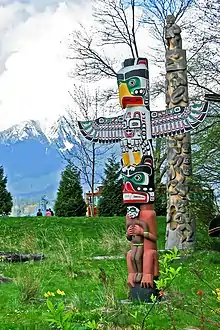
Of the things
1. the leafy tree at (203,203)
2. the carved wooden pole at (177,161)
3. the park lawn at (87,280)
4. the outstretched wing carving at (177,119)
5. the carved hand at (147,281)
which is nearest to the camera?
the park lawn at (87,280)

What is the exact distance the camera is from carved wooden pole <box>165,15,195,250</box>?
14.6 metres

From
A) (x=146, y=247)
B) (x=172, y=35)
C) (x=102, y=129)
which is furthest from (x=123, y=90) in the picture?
(x=172, y=35)

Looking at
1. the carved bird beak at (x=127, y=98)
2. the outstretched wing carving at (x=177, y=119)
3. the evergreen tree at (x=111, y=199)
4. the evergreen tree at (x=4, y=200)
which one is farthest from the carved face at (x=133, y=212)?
the evergreen tree at (x=4, y=200)

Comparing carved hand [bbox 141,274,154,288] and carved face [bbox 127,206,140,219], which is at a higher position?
carved face [bbox 127,206,140,219]

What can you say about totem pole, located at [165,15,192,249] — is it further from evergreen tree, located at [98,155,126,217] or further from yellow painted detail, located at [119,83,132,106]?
evergreen tree, located at [98,155,126,217]

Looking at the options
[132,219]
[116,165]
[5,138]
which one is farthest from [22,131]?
[132,219]

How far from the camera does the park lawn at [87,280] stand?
5.90 metres

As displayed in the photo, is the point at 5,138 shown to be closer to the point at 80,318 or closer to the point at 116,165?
the point at 116,165

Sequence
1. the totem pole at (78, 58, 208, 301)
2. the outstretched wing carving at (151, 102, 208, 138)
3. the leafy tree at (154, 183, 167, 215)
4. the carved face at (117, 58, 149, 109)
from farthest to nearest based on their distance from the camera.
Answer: the leafy tree at (154, 183, 167, 215) < the carved face at (117, 58, 149, 109) < the outstretched wing carving at (151, 102, 208, 138) < the totem pole at (78, 58, 208, 301)

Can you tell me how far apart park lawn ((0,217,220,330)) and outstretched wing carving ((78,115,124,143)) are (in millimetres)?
2064

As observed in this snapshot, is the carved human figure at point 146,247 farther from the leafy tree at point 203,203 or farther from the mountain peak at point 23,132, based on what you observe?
the mountain peak at point 23,132

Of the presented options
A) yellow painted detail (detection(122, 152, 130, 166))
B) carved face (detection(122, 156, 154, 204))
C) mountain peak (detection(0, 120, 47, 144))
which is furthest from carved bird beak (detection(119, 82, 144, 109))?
mountain peak (detection(0, 120, 47, 144))

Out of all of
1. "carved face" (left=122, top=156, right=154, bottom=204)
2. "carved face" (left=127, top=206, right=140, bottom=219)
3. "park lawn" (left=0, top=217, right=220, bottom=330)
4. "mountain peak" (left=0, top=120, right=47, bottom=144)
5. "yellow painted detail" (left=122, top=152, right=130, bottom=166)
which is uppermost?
"mountain peak" (left=0, top=120, right=47, bottom=144)

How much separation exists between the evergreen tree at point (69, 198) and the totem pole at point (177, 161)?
12.1m
